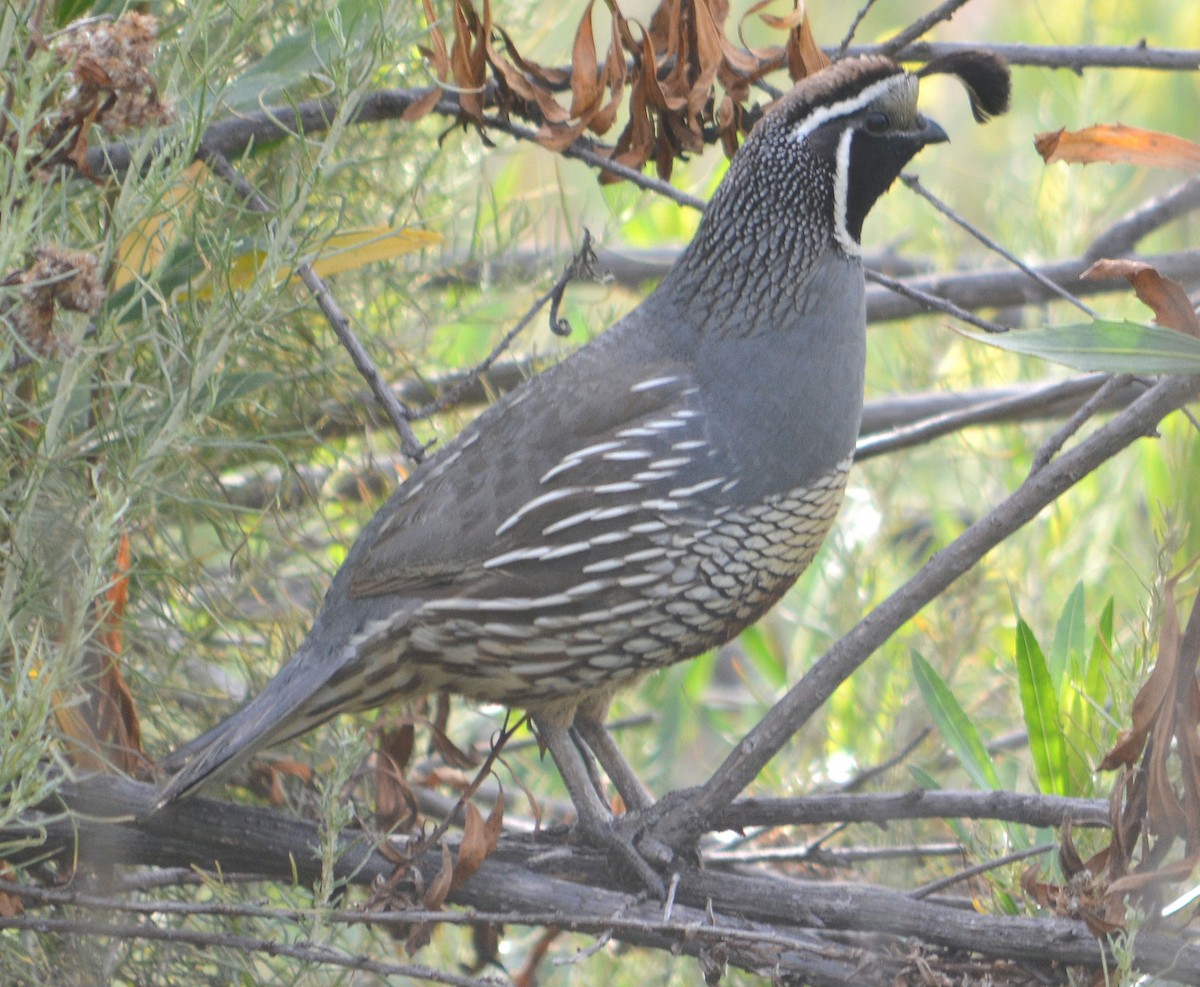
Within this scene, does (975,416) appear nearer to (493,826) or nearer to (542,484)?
(542,484)

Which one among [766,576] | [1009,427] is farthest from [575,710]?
[1009,427]

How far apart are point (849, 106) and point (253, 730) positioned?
4.82 ft

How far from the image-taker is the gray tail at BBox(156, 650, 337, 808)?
2.19 meters

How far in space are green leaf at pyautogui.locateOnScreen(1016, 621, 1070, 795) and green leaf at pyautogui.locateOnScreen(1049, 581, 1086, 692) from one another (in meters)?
0.15

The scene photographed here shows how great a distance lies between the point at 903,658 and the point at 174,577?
6.06ft

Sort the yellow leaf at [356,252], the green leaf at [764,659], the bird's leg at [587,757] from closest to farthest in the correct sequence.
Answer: the yellow leaf at [356,252]
the bird's leg at [587,757]
the green leaf at [764,659]

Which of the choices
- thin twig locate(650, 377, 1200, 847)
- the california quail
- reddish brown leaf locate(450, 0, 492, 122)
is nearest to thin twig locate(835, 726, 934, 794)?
the california quail

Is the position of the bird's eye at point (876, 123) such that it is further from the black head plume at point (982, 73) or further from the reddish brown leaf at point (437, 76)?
the reddish brown leaf at point (437, 76)

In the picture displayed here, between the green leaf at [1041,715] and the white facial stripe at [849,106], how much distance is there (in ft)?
3.12

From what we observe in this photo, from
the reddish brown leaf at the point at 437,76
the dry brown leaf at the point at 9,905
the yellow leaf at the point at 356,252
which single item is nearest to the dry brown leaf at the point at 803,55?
the reddish brown leaf at the point at 437,76

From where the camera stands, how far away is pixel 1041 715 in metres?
2.34

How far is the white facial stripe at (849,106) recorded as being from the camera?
2500 mm

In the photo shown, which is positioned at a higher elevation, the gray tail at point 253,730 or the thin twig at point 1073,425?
the thin twig at point 1073,425

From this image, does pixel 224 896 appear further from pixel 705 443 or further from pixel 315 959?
pixel 705 443
